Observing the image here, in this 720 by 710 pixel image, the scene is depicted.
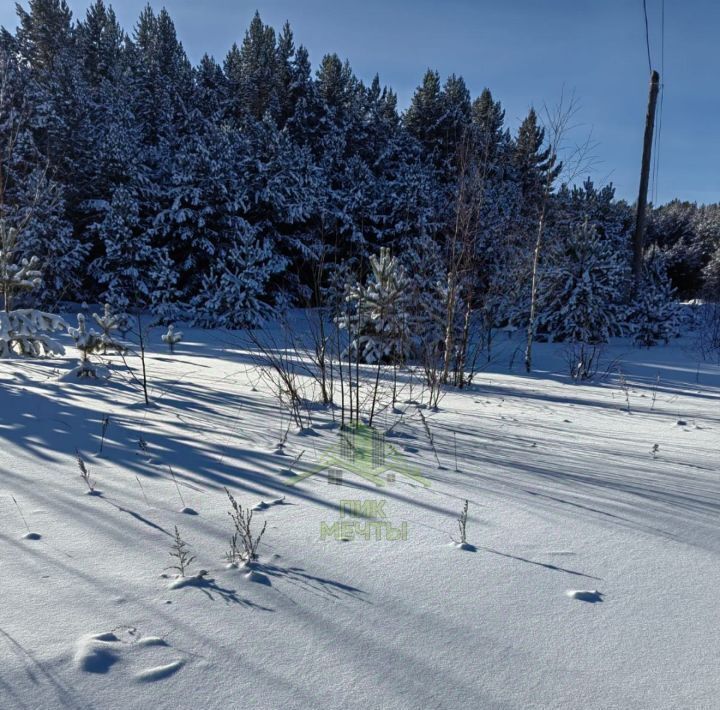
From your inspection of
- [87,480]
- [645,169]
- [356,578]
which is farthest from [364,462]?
[645,169]

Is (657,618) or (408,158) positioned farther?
(408,158)

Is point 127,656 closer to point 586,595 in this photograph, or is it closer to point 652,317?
point 586,595

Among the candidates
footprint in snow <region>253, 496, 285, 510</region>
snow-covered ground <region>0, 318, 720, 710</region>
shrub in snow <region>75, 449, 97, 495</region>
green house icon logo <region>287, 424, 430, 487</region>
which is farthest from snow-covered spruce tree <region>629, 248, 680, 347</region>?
shrub in snow <region>75, 449, 97, 495</region>

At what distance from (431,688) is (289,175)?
25.0 metres

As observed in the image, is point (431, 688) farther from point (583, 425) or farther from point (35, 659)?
point (583, 425)

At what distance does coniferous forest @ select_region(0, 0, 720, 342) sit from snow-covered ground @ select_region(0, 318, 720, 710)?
8.54 meters

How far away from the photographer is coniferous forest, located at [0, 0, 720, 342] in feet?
52.7

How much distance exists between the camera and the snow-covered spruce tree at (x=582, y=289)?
15055 mm

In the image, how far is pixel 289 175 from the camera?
2450cm

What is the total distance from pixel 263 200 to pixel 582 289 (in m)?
15.1

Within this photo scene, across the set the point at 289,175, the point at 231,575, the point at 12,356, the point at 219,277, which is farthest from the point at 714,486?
the point at 289,175

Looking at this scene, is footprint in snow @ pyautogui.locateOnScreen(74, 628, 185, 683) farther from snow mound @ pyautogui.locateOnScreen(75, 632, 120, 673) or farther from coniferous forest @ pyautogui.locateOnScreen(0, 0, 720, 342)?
coniferous forest @ pyautogui.locateOnScreen(0, 0, 720, 342)

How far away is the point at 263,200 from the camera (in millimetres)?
24234

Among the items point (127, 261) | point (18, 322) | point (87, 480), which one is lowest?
point (87, 480)
